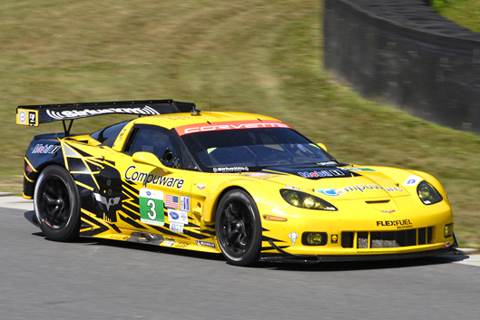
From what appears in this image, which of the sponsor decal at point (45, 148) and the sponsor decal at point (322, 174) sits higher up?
the sponsor decal at point (322, 174)

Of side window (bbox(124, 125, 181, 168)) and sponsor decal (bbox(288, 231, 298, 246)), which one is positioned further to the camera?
side window (bbox(124, 125, 181, 168))

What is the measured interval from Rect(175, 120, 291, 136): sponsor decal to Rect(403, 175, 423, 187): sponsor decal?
4.94ft

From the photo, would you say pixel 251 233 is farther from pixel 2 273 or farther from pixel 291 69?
pixel 291 69

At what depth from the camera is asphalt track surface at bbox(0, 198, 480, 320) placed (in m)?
5.77

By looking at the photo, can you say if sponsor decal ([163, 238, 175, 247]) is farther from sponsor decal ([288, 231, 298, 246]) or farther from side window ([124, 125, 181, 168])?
sponsor decal ([288, 231, 298, 246])

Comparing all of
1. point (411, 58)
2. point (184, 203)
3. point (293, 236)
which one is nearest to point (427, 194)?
point (293, 236)

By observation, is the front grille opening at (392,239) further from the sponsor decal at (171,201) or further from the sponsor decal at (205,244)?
the sponsor decal at (171,201)

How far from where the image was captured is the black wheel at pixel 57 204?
868 cm

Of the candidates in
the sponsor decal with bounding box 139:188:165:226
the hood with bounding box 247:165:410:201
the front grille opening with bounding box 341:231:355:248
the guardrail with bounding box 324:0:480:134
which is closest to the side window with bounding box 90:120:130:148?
the sponsor decal with bounding box 139:188:165:226

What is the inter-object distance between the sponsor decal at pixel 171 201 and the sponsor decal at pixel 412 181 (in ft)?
6.26

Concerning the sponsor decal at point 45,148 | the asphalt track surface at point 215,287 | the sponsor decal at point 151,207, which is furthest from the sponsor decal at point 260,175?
the sponsor decal at point 45,148

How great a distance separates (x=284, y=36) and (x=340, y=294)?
16.6 metres

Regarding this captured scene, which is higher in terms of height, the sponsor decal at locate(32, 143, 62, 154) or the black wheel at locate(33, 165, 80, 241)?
the sponsor decal at locate(32, 143, 62, 154)

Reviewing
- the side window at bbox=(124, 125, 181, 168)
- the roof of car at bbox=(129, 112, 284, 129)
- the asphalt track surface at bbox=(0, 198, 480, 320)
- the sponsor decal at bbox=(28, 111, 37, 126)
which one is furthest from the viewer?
the sponsor decal at bbox=(28, 111, 37, 126)
